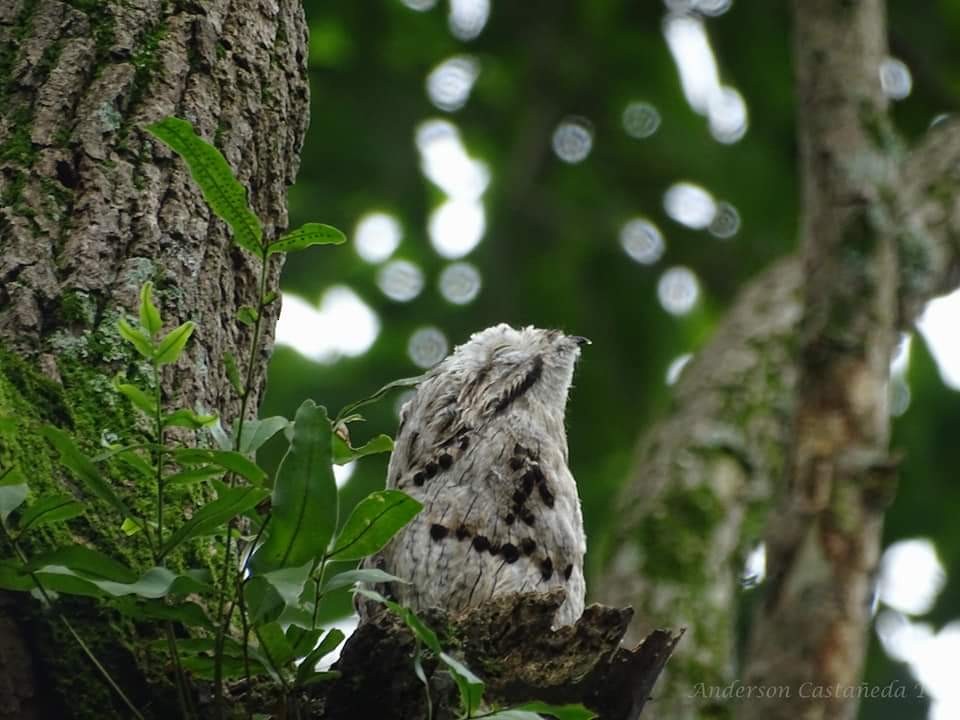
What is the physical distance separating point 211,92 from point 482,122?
545 centimetres

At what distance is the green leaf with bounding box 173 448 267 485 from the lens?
89.8 inches

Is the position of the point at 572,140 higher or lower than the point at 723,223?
higher

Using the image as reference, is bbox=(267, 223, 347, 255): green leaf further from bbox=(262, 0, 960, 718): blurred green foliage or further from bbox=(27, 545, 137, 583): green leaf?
bbox=(262, 0, 960, 718): blurred green foliage

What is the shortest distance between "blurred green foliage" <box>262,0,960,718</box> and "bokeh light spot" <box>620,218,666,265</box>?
2.0 inches

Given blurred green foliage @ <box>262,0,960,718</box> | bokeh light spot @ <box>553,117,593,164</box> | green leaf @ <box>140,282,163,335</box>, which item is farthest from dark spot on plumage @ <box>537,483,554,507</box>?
bokeh light spot @ <box>553,117,593,164</box>

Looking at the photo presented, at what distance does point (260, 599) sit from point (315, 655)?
0.17 metres

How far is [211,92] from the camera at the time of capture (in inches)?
127

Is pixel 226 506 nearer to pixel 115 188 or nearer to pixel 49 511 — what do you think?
pixel 49 511

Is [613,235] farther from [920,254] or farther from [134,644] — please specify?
[134,644]

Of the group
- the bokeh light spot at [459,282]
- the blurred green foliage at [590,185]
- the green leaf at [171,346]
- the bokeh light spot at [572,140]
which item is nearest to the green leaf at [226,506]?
the green leaf at [171,346]

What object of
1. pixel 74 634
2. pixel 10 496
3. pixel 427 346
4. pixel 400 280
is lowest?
pixel 74 634

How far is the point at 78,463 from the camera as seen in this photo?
90.0 inches

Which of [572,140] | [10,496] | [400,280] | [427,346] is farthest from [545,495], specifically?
[572,140]

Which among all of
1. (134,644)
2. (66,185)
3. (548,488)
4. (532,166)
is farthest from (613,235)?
(134,644)
